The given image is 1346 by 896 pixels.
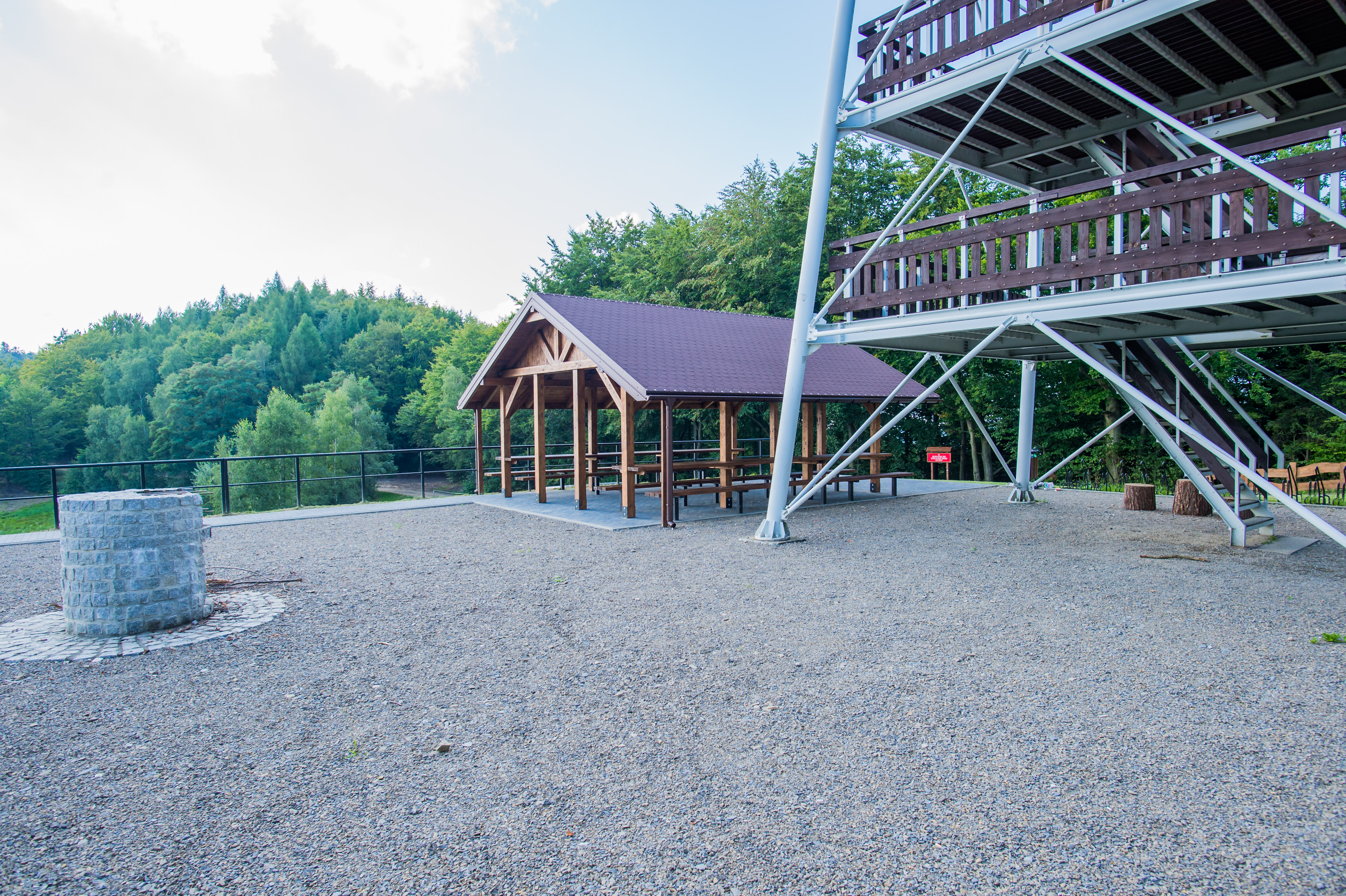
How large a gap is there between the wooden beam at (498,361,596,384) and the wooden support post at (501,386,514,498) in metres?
0.33

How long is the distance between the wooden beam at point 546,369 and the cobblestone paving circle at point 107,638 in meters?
6.49

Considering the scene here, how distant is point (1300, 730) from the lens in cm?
339

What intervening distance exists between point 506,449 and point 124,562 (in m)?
9.62

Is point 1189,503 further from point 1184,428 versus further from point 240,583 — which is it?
point 240,583

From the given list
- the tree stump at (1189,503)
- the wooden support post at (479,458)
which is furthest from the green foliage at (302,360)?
the tree stump at (1189,503)

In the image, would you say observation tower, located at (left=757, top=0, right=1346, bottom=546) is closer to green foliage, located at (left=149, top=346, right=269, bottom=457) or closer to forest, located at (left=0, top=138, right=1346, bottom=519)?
forest, located at (left=0, top=138, right=1346, bottom=519)

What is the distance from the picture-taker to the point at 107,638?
17.1ft

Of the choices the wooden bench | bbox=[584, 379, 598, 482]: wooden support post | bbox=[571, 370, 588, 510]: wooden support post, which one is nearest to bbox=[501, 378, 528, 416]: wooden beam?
bbox=[584, 379, 598, 482]: wooden support post

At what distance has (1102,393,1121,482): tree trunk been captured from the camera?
1947 centimetres

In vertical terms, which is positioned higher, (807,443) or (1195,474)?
(807,443)

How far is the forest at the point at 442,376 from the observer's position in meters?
20.2

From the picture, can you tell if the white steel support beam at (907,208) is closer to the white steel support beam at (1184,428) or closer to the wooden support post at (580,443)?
the white steel support beam at (1184,428)

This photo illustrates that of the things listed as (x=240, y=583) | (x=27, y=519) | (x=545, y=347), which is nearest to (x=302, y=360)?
(x=27, y=519)

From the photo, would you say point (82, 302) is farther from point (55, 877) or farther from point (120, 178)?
point (55, 877)
